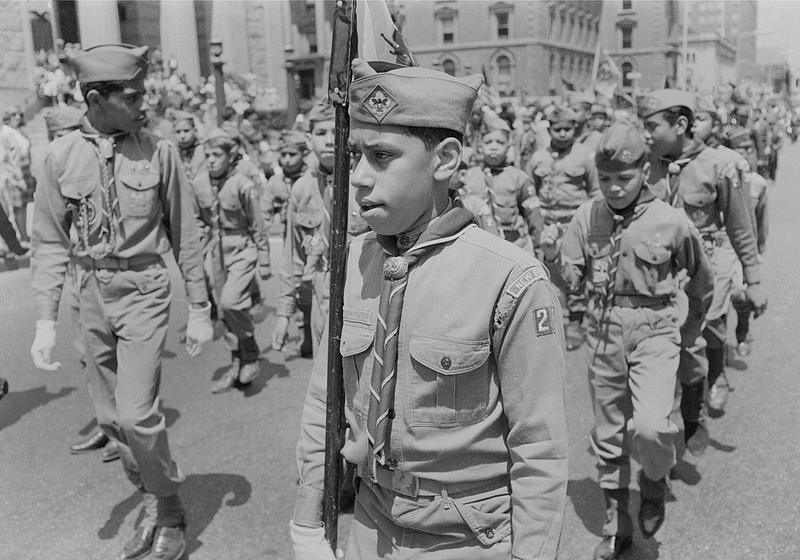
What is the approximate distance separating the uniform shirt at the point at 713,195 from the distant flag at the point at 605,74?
17782 millimetres

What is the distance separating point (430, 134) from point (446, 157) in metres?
0.09

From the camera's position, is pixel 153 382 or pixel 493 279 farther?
pixel 153 382

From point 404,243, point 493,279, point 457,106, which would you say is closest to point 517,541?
point 493,279

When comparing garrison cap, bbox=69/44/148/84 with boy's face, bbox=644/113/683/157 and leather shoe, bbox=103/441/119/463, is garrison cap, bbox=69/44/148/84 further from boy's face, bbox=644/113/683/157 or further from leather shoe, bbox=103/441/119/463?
boy's face, bbox=644/113/683/157

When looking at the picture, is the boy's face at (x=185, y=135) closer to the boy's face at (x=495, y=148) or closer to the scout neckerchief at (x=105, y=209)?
the boy's face at (x=495, y=148)

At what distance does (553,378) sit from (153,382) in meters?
2.83

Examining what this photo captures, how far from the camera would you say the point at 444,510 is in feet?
7.91

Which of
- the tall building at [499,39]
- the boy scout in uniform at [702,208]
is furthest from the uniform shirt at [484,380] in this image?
the tall building at [499,39]

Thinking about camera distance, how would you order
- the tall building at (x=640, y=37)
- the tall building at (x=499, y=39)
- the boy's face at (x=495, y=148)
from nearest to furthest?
the boy's face at (x=495, y=148), the tall building at (x=499, y=39), the tall building at (x=640, y=37)

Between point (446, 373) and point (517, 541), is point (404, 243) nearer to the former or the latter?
point (446, 373)

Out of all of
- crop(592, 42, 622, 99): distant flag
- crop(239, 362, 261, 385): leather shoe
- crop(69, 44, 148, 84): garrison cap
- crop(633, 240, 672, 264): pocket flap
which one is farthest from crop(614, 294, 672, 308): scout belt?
crop(592, 42, 622, 99): distant flag

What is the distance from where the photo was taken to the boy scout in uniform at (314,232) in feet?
18.7

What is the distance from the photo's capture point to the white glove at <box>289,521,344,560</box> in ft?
8.04

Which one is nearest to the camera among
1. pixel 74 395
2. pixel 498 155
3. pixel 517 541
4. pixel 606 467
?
pixel 517 541
